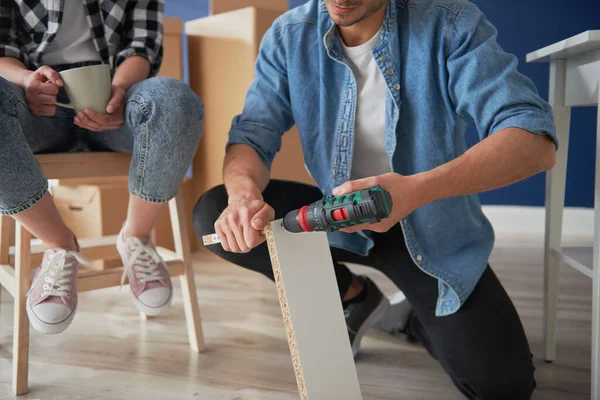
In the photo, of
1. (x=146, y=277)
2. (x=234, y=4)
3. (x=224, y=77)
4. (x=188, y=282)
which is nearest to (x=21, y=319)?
(x=146, y=277)

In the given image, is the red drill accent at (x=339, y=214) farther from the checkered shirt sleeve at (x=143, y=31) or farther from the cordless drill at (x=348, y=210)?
the checkered shirt sleeve at (x=143, y=31)

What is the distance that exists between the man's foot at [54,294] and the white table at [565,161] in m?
0.89

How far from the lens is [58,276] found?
1.11 metres

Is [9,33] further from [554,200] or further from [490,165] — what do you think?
[554,200]

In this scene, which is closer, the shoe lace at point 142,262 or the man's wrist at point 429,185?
the man's wrist at point 429,185

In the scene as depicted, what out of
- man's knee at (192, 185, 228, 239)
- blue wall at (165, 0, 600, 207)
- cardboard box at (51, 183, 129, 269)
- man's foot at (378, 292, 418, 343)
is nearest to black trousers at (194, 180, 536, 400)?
man's knee at (192, 185, 228, 239)

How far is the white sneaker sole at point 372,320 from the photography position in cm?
135

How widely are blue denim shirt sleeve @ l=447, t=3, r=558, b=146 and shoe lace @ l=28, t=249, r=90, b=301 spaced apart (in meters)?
0.73

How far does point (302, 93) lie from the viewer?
3.84 feet

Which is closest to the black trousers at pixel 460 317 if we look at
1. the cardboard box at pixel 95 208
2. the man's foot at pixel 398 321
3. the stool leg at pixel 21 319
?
the man's foot at pixel 398 321

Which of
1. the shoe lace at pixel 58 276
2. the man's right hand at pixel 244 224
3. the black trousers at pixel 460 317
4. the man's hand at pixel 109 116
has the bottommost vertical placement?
the black trousers at pixel 460 317

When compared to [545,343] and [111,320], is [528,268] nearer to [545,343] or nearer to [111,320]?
[545,343]

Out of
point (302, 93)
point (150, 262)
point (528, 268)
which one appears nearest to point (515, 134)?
point (302, 93)

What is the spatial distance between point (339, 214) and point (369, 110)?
18.1 inches
